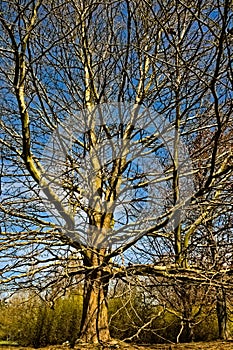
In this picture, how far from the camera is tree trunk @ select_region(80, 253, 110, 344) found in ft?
11.2

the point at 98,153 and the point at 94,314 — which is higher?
the point at 98,153

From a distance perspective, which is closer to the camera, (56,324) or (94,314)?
(94,314)

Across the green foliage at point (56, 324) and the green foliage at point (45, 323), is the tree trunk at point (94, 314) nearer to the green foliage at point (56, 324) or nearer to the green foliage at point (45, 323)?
the green foliage at point (56, 324)

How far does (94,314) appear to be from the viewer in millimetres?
3488

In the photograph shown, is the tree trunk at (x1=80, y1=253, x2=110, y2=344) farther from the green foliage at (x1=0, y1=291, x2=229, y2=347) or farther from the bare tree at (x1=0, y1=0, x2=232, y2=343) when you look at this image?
the green foliage at (x1=0, y1=291, x2=229, y2=347)

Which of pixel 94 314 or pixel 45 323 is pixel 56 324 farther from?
pixel 94 314

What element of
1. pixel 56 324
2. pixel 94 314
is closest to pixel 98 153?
pixel 94 314

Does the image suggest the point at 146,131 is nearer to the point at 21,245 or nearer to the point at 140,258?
the point at 140,258

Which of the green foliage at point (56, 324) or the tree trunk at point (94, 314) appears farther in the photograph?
the green foliage at point (56, 324)

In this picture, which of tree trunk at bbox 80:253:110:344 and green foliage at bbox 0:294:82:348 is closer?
tree trunk at bbox 80:253:110:344

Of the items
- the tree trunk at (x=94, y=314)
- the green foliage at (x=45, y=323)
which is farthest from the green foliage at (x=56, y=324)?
the tree trunk at (x=94, y=314)

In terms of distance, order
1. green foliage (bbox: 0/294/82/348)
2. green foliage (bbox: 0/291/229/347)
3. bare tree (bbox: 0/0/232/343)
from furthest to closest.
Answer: green foliage (bbox: 0/294/82/348)
green foliage (bbox: 0/291/229/347)
bare tree (bbox: 0/0/232/343)

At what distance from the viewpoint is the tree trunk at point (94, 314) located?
340 centimetres

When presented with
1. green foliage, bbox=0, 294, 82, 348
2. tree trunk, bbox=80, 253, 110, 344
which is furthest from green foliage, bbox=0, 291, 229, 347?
tree trunk, bbox=80, 253, 110, 344
